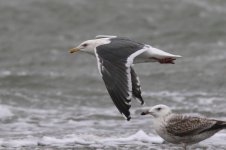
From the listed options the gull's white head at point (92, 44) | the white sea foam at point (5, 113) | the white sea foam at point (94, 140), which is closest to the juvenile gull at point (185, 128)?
the white sea foam at point (94, 140)

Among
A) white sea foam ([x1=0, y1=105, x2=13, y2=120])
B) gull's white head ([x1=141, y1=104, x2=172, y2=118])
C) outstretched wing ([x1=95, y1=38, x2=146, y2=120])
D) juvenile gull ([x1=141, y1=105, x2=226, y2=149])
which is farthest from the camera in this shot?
white sea foam ([x1=0, y1=105, x2=13, y2=120])

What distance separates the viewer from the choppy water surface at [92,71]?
29.7 feet

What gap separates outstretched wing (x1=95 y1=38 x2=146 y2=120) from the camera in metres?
7.33

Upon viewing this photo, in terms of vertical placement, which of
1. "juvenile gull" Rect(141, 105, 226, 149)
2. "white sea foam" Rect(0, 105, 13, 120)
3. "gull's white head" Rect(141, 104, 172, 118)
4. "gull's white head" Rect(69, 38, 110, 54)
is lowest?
"juvenile gull" Rect(141, 105, 226, 149)

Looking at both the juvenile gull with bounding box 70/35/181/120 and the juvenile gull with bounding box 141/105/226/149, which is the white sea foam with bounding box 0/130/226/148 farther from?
the juvenile gull with bounding box 141/105/226/149

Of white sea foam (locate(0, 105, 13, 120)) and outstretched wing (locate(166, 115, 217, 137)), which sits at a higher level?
white sea foam (locate(0, 105, 13, 120))

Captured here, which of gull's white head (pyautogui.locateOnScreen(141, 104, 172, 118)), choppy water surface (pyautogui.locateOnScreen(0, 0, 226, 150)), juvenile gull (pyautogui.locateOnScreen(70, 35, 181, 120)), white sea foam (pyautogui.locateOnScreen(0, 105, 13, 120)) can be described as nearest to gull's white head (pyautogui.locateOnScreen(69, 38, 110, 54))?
juvenile gull (pyautogui.locateOnScreen(70, 35, 181, 120))

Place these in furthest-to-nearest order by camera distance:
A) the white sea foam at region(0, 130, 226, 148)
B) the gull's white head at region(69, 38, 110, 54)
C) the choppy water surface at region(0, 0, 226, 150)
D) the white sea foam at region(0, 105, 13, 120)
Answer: the white sea foam at region(0, 105, 13, 120)
the gull's white head at region(69, 38, 110, 54)
the choppy water surface at region(0, 0, 226, 150)
the white sea foam at region(0, 130, 226, 148)

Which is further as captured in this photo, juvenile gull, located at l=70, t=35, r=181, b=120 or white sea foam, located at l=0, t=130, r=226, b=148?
white sea foam, located at l=0, t=130, r=226, b=148

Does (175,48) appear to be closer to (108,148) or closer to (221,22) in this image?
(221,22)

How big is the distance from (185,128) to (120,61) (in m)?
1.32

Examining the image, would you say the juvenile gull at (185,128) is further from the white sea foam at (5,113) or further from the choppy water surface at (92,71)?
the white sea foam at (5,113)

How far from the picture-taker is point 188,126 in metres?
7.09

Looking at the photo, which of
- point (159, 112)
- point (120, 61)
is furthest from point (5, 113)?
point (159, 112)
